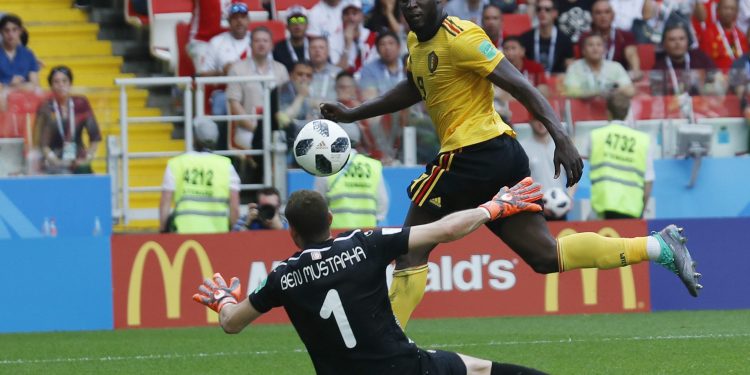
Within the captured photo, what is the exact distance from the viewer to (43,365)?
33.0ft

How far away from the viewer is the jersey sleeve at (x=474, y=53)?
7.79 metres

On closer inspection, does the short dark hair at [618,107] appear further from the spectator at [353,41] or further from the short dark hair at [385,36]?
the spectator at [353,41]

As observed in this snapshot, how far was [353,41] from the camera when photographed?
632 inches

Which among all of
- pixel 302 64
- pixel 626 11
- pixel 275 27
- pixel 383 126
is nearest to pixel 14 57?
pixel 275 27

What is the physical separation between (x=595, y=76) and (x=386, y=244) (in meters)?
8.30

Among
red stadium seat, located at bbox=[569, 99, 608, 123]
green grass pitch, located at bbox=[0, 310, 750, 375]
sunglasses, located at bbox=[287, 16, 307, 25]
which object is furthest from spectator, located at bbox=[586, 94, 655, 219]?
sunglasses, located at bbox=[287, 16, 307, 25]

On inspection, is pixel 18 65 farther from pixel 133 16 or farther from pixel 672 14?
pixel 672 14

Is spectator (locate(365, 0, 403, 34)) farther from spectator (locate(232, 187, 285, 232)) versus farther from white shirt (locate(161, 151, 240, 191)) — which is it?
white shirt (locate(161, 151, 240, 191))

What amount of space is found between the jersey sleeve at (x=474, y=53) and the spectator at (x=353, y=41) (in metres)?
7.92

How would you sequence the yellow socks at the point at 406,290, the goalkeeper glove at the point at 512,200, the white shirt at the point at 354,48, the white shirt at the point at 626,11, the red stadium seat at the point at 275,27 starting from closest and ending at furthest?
the goalkeeper glove at the point at 512,200 → the yellow socks at the point at 406,290 → the white shirt at the point at 354,48 → the red stadium seat at the point at 275,27 → the white shirt at the point at 626,11

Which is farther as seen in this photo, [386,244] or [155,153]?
[155,153]

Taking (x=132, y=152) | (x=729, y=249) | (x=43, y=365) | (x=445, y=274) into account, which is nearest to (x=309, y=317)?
(x=43, y=365)

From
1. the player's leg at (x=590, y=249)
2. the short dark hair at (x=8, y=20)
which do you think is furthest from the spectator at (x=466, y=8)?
the player's leg at (x=590, y=249)

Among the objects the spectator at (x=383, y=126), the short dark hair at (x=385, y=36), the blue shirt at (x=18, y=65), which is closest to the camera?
the spectator at (x=383, y=126)
